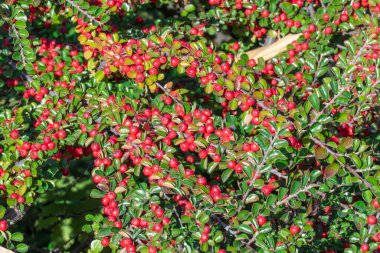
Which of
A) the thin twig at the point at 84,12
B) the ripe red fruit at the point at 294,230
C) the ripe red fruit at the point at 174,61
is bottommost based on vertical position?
the ripe red fruit at the point at 294,230

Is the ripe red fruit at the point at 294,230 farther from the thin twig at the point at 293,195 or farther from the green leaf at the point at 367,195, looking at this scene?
the green leaf at the point at 367,195

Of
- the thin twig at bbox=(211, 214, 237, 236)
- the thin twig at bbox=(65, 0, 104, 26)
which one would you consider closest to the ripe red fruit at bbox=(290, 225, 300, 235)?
the thin twig at bbox=(211, 214, 237, 236)

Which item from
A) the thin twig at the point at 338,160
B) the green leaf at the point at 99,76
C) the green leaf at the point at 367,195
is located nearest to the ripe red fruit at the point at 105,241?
the green leaf at the point at 99,76

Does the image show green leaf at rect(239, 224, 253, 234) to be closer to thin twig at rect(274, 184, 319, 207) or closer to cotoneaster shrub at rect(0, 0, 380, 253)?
cotoneaster shrub at rect(0, 0, 380, 253)

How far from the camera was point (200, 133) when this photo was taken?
261 centimetres

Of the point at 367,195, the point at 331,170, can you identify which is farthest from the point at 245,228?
the point at 367,195

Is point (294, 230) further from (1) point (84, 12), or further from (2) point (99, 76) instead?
(1) point (84, 12)

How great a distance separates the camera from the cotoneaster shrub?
2.40 m

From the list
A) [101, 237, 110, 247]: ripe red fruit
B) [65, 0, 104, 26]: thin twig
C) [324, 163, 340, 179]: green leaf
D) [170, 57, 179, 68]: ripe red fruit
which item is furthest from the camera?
[65, 0, 104, 26]: thin twig

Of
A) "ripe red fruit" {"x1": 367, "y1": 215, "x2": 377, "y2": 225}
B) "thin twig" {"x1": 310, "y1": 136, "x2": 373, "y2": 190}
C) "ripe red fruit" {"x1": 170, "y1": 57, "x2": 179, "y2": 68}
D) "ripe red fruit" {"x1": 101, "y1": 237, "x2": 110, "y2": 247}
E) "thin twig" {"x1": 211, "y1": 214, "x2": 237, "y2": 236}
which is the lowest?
"ripe red fruit" {"x1": 101, "y1": 237, "x2": 110, "y2": 247}

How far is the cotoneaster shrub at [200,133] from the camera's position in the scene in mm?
2404

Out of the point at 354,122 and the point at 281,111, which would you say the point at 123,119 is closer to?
the point at 281,111

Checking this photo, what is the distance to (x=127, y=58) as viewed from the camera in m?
2.83

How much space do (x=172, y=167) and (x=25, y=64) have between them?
1.10m
